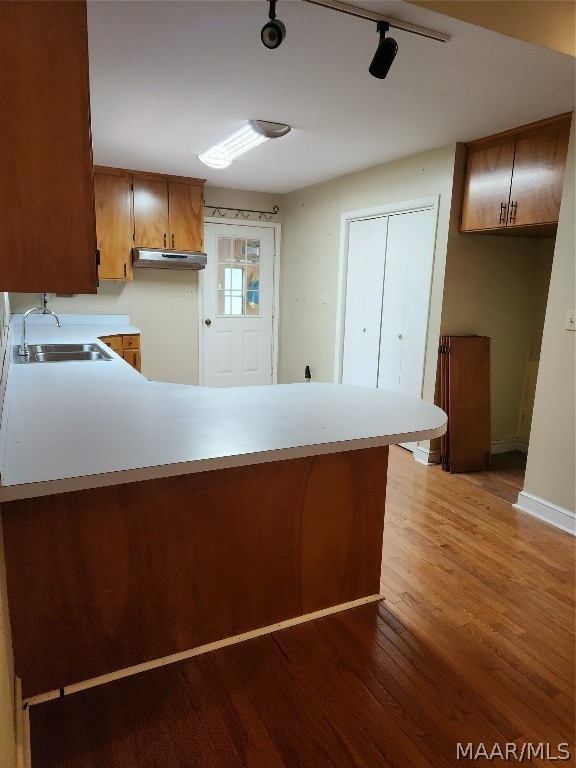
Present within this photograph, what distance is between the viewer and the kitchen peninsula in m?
1.43

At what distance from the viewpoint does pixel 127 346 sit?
4.49 metres

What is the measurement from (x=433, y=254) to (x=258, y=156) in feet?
5.28

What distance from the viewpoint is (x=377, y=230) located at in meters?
4.27

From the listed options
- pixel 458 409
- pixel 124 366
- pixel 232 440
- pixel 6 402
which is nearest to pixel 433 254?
pixel 458 409

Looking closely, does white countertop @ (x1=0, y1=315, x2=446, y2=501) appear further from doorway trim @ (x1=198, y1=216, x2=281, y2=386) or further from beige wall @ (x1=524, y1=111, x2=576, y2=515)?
doorway trim @ (x1=198, y1=216, x2=281, y2=386)

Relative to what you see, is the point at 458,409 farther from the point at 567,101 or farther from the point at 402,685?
the point at 402,685

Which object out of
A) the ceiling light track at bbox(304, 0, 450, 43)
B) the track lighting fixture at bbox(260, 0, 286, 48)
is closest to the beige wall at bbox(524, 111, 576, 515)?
the ceiling light track at bbox(304, 0, 450, 43)

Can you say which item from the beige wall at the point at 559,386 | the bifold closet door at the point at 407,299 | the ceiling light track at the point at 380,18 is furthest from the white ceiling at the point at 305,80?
the beige wall at the point at 559,386

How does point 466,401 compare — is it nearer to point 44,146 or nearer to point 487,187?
point 487,187

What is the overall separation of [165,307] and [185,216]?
973 mm

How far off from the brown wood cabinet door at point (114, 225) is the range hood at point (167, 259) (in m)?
0.12

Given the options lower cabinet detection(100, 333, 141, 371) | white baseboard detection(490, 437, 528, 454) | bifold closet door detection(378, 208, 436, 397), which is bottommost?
white baseboard detection(490, 437, 528, 454)

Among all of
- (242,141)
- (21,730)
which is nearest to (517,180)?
(242,141)

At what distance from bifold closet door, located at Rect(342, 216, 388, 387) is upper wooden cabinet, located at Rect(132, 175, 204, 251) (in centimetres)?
163
